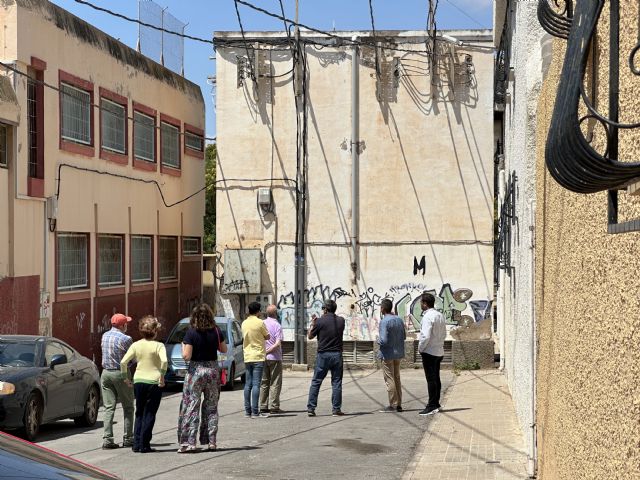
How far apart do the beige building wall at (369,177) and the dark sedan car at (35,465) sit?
20.8m

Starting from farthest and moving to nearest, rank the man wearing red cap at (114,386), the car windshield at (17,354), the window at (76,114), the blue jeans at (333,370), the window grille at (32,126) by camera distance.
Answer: the window at (76,114), the window grille at (32,126), the blue jeans at (333,370), the car windshield at (17,354), the man wearing red cap at (114,386)

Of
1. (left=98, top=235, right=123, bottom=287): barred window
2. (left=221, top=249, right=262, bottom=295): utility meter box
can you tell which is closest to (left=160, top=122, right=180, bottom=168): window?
(left=98, top=235, right=123, bottom=287): barred window

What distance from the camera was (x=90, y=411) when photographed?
16.2 metres

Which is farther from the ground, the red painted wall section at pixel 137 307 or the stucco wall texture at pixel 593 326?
the stucco wall texture at pixel 593 326

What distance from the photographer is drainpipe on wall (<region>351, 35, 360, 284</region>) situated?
25.5 meters

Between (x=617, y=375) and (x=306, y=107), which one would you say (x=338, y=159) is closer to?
(x=306, y=107)

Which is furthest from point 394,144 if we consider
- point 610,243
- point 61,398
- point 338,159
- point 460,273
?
point 610,243

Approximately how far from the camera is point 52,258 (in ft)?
70.3

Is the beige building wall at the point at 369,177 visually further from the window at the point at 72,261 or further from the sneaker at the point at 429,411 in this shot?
the sneaker at the point at 429,411

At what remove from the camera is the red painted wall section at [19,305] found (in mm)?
19266

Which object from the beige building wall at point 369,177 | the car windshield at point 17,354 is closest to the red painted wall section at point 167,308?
the beige building wall at point 369,177

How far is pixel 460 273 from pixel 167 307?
8.47 m

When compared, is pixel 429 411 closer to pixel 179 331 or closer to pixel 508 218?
pixel 508 218

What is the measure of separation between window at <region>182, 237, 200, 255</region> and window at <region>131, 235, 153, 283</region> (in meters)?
2.73
